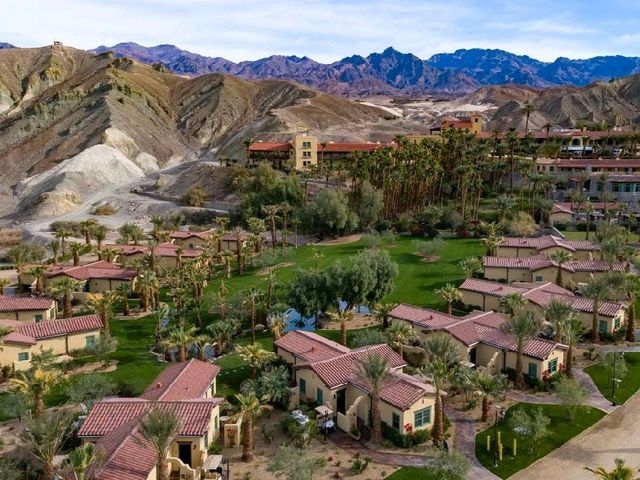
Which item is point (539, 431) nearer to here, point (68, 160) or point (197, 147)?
point (68, 160)

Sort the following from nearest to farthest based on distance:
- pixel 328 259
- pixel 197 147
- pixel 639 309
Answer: pixel 639 309 → pixel 328 259 → pixel 197 147

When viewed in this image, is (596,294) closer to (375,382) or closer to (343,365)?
(343,365)

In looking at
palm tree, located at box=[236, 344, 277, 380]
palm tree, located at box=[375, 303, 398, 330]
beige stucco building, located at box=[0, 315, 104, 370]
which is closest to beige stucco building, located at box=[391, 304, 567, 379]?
palm tree, located at box=[375, 303, 398, 330]

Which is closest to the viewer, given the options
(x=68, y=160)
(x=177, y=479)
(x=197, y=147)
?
(x=177, y=479)

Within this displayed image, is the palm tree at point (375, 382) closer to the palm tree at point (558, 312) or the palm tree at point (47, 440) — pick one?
the palm tree at point (558, 312)

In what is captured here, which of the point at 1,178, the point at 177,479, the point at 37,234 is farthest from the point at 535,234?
the point at 1,178

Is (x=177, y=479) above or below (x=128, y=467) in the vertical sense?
below

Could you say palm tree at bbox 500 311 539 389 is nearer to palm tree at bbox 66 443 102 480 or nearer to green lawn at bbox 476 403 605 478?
green lawn at bbox 476 403 605 478

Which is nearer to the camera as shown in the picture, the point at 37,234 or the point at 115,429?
the point at 115,429
